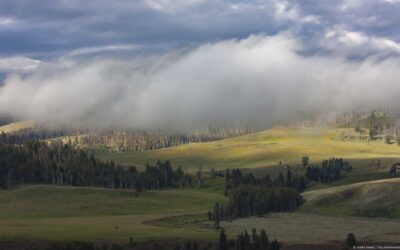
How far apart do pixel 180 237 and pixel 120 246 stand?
1815 centimetres

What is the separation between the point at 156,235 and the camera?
174875 mm

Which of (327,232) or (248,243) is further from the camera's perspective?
(327,232)

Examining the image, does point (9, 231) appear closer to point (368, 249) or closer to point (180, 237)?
point (180, 237)

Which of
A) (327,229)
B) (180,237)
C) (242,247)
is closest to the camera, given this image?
(242,247)

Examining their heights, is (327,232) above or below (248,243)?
below

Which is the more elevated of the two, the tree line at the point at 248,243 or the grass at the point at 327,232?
the tree line at the point at 248,243

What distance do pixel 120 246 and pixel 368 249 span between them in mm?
57699

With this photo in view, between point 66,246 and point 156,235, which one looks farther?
point 156,235

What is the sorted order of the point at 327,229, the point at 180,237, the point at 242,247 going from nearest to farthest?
the point at 242,247, the point at 180,237, the point at 327,229

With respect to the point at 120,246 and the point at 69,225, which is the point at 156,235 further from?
the point at 69,225

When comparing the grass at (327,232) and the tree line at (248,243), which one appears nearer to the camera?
the tree line at (248,243)

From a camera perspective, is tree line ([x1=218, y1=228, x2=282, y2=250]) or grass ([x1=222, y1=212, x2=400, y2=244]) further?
grass ([x1=222, y1=212, x2=400, y2=244])

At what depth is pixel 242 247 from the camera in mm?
157125

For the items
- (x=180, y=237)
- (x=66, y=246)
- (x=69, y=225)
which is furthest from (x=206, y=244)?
(x=69, y=225)
